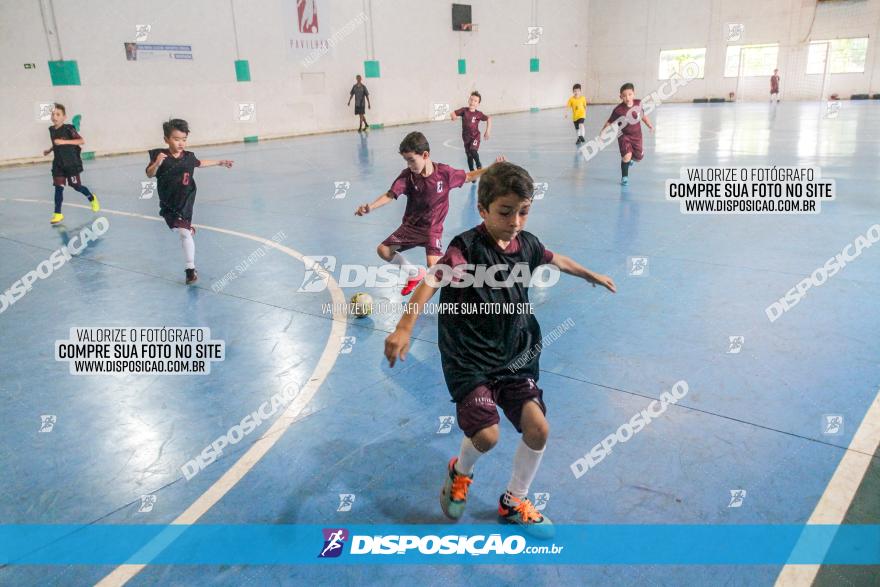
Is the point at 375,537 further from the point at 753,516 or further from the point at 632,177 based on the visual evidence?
the point at 632,177

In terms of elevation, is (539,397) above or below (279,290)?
above

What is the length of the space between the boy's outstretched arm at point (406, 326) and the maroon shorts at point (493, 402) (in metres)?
0.43

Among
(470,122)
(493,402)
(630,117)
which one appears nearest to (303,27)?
(470,122)

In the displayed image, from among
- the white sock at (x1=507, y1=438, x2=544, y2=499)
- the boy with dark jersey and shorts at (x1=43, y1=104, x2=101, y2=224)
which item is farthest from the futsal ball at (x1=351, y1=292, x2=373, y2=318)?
the boy with dark jersey and shorts at (x1=43, y1=104, x2=101, y2=224)

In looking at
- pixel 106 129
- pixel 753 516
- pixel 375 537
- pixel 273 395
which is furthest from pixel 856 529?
pixel 106 129

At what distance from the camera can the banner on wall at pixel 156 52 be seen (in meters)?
20.3

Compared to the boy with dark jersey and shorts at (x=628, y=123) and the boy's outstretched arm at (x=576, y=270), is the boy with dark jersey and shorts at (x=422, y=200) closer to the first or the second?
the boy's outstretched arm at (x=576, y=270)

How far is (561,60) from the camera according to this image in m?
41.5

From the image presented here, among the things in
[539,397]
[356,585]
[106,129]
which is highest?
[106,129]

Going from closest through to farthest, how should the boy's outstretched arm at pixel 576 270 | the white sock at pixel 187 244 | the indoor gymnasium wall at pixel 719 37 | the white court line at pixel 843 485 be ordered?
the white court line at pixel 843 485
the boy's outstretched arm at pixel 576 270
the white sock at pixel 187 244
the indoor gymnasium wall at pixel 719 37

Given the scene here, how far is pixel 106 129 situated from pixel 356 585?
21.8 metres

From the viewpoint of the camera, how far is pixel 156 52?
821 inches

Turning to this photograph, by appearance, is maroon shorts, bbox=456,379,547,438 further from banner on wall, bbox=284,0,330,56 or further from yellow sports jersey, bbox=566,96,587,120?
banner on wall, bbox=284,0,330,56

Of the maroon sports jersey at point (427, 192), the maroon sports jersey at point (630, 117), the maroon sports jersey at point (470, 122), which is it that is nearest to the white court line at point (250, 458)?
the maroon sports jersey at point (427, 192)
